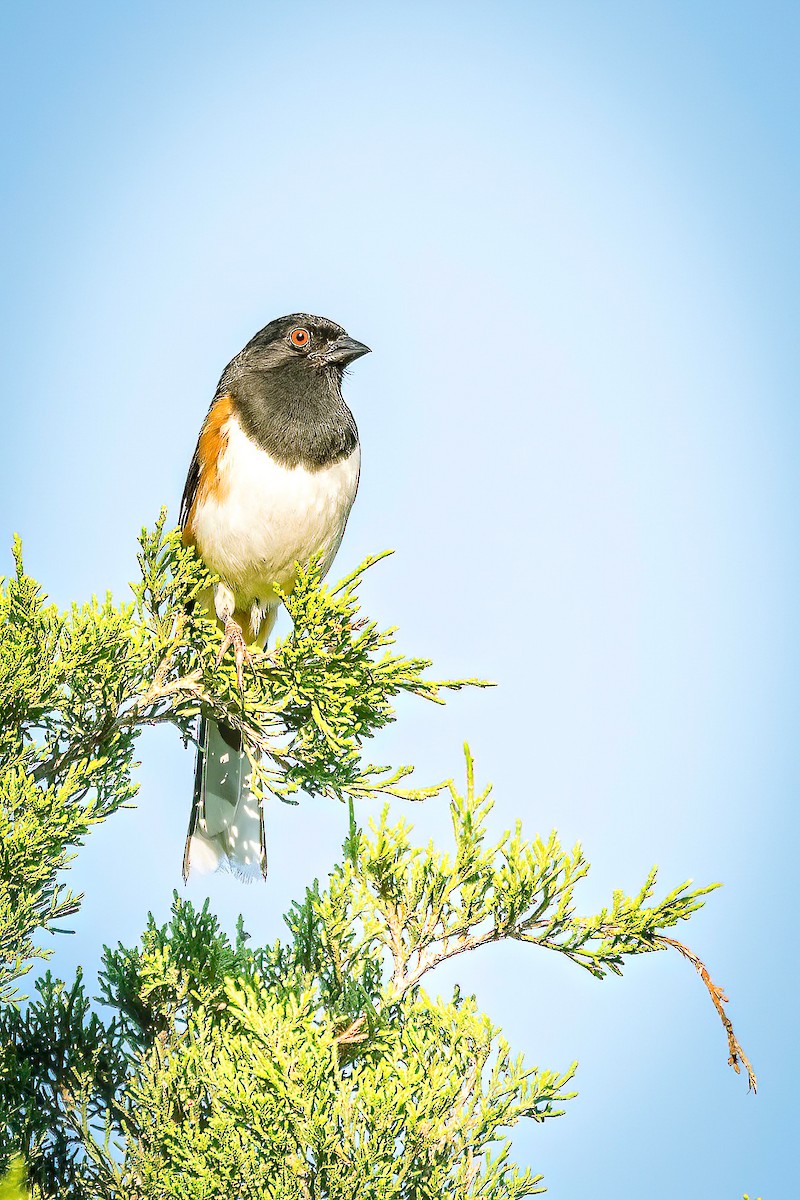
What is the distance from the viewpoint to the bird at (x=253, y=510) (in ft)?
9.69

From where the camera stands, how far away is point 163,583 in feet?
7.59

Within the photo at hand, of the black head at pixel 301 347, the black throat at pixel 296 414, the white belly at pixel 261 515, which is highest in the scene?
the black head at pixel 301 347

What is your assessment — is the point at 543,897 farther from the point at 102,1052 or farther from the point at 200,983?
the point at 102,1052

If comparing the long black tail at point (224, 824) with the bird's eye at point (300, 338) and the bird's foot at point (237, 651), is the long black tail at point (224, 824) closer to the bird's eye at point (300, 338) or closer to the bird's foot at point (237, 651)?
the bird's foot at point (237, 651)

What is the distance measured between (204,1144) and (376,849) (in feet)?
1.90

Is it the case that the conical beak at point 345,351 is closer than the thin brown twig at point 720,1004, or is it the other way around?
the thin brown twig at point 720,1004

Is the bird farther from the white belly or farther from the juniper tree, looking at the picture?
the juniper tree

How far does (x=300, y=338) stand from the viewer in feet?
11.3

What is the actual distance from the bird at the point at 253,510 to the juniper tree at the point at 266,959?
616mm

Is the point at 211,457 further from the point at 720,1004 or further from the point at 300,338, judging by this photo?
the point at 720,1004

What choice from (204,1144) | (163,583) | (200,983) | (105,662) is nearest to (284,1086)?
(204,1144)

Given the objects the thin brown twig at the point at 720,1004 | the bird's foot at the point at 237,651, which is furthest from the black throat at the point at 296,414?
the thin brown twig at the point at 720,1004

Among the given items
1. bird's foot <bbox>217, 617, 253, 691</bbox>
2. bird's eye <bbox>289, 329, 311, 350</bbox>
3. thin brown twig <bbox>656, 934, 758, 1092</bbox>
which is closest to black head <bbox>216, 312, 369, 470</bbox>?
bird's eye <bbox>289, 329, 311, 350</bbox>

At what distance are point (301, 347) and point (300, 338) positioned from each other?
0.03 metres
